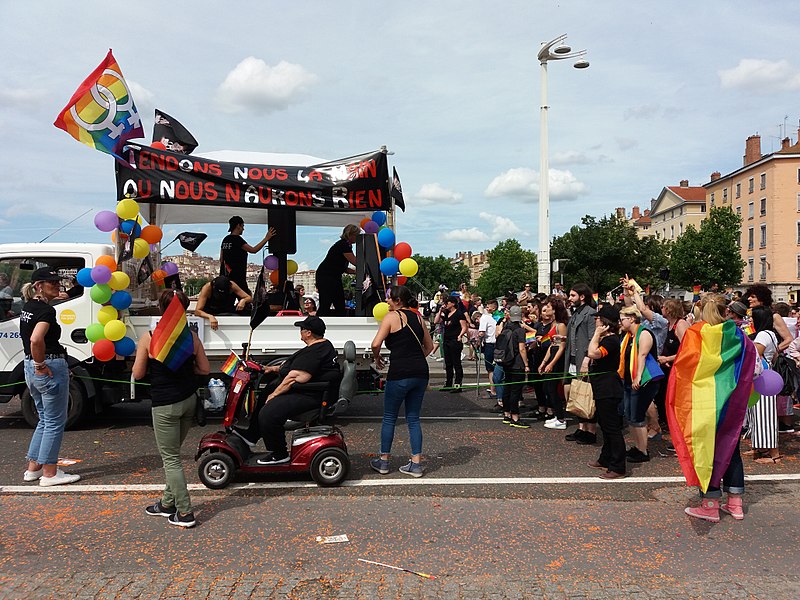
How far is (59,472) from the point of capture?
19.1ft

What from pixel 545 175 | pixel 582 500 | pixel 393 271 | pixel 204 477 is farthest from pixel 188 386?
pixel 545 175

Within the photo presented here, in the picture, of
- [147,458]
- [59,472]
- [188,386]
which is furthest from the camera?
[147,458]

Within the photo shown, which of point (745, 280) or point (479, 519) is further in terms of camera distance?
point (745, 280)

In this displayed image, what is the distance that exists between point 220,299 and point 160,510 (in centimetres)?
395

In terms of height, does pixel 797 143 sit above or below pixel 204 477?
above

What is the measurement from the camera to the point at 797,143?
205ft

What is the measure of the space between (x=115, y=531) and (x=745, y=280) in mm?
70775

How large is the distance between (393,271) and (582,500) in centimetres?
380

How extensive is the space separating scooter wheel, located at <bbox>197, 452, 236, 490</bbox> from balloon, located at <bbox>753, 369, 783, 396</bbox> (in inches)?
179

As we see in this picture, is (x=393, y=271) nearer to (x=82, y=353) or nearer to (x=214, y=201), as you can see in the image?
(x=214, y=201)

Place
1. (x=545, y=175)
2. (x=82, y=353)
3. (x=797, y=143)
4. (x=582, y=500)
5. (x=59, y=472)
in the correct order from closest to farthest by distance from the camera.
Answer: (x=582, y=500) < (x=59, y=472) < (x=82, y=353) < (x=545, y=175) < (x=797, y=143)

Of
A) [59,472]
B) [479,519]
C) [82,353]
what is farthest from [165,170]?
[479,519]

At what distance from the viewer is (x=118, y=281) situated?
7629 millimetres

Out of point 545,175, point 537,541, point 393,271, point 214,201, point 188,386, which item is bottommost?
point 537,541
